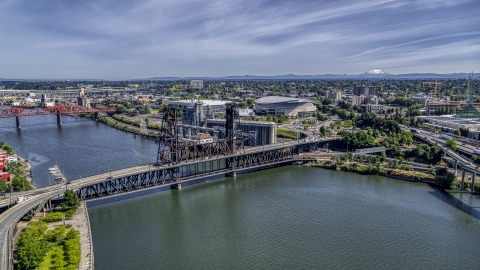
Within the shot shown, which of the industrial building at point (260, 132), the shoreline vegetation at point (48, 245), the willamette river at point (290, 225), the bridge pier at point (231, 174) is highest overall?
the industrial building at point (260, 132)

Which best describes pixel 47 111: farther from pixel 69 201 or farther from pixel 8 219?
pixel 8 219

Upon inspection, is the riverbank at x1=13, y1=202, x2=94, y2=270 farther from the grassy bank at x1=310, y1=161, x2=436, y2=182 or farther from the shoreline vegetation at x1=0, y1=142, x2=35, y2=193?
the grassy bank at x1=310, y1=161, x2=436, y2=182

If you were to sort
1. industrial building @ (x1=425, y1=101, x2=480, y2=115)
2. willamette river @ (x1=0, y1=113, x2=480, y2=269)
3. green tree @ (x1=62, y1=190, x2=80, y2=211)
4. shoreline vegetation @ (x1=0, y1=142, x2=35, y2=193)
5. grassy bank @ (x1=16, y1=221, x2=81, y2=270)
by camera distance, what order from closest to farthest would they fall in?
grassy bank @ (x1=16, y1=221, x2=81, y2=270)
willamette river @ (x1=0, y1=113, x2=480, y2=269)
green tree @ (x1=62, y1=190, x2=80, y2=211)
shoreline vegetation @ (x1=0, y1=142, x2=35, y2=193)
industrial building @ (x1=425, y1=101, x2=480, y2=115)

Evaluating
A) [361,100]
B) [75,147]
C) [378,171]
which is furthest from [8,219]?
[361,100]

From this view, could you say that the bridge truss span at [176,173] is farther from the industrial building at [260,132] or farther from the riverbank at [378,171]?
the industrial building at [260,132]

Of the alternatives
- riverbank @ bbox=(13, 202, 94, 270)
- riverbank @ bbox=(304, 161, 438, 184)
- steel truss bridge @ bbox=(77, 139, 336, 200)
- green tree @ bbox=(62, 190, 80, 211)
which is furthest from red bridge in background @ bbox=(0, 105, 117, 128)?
riverbank @ bbox=(304, 161, 438, 184)

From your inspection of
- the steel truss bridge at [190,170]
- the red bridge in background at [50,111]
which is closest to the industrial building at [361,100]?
the steel truss bridge at [190,170]

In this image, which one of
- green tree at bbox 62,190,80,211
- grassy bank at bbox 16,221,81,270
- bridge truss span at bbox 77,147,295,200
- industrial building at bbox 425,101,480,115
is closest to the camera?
grassy bank at bbox 16,221,81,270

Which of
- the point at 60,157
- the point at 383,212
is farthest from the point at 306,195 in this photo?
the point at 60,157

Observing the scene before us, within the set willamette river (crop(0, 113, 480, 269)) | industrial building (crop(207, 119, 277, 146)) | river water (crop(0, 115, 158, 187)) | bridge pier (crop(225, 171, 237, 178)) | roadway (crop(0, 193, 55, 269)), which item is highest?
industrial building (crop(207, 119, 277, 146))
